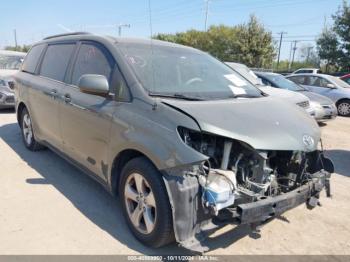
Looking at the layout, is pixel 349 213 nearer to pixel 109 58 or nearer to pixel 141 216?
pixel 141 216

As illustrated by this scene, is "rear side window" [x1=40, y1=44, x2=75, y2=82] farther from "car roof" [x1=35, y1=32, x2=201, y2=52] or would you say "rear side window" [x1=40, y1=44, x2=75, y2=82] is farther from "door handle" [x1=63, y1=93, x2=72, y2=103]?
"door handle" [x1=63, y1=93, x2=72, y2=103]

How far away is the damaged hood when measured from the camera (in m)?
2.78

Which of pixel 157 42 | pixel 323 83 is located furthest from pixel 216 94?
pixel 323 83

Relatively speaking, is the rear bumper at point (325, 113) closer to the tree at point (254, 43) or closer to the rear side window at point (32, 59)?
the rear side window at point (32, 59)

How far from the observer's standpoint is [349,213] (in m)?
4.07

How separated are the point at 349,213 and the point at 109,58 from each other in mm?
3261

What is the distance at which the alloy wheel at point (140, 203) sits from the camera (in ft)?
9.82

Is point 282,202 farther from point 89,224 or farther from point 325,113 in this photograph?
point 325,113

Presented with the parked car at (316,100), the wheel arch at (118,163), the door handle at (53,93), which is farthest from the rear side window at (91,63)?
the parked car at (316,100)

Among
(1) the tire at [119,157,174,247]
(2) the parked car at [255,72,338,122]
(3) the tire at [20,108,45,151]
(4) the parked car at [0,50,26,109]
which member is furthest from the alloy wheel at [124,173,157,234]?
(2) the parked car at [255,72,338,122]

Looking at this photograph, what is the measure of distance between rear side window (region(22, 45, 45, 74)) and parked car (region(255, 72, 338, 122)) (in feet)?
22.2

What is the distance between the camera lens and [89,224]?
3498mm

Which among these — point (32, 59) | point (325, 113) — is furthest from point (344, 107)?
point (32, 59)

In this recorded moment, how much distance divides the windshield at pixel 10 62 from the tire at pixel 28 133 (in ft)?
21.5
